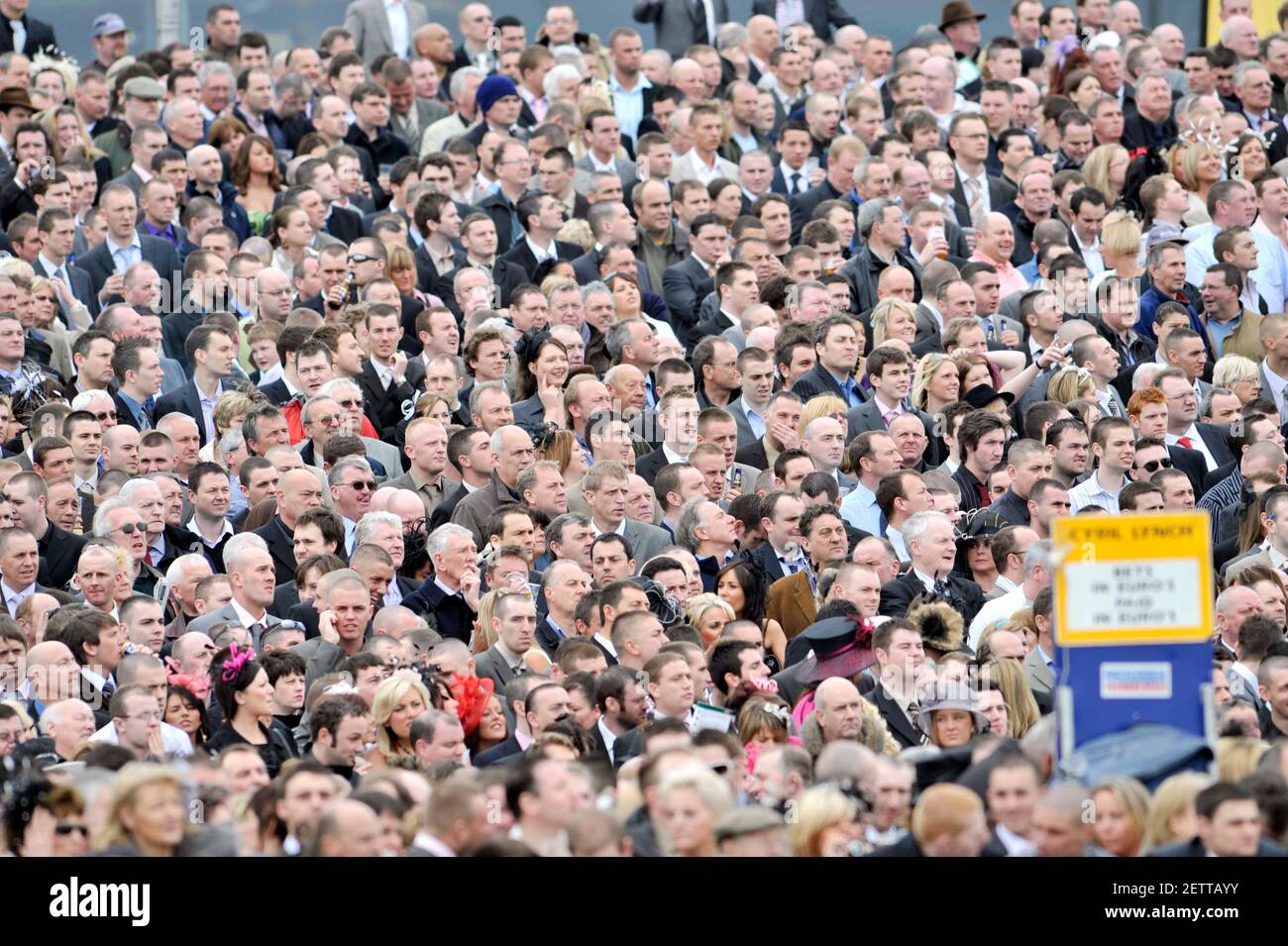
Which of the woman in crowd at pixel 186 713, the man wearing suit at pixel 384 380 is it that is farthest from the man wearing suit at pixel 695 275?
the woman in crowd at pixel 186 713

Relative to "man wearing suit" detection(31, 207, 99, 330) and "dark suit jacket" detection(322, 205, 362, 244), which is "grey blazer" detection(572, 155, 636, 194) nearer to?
"dark suit jacket" detection(322, 205, 362, 244)

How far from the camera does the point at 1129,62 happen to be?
2003 cm

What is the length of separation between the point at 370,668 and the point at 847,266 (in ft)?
22.2

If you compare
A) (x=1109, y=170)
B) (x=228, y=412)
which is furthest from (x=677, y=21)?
(x=228, y=412)

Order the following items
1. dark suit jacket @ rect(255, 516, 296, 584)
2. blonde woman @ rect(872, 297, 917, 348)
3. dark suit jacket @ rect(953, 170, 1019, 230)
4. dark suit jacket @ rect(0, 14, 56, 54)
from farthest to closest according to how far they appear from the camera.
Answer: dark suit jacket @ rect(0, 14, 56, 54) → dark suit jacket @ rect(953, 170, 1019, 230) → blonde woman @ rect(872, 297, 917, 348) → dark suit jacket @ rect(255, 516, 296, 584)

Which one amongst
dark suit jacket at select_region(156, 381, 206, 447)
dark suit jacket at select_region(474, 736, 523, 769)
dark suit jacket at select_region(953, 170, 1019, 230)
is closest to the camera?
dark suit jacket at select_region(474, 736, 523, 769)

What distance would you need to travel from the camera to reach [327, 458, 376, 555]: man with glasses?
483 inches

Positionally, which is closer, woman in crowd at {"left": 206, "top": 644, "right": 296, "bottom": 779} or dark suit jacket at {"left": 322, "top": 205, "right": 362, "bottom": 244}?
woman in crowd at {"left": 206, "top": 644, "right": 296, "bottom": 779}

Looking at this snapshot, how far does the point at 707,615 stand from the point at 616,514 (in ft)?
4.31

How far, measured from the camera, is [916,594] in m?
11.7

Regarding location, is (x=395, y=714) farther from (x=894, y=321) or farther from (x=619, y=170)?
(x=619, y=170)

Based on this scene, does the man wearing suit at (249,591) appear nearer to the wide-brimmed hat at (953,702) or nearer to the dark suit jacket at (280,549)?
the dark suit jacket at (280,549)

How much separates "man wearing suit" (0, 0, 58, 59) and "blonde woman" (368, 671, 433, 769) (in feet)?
35.7

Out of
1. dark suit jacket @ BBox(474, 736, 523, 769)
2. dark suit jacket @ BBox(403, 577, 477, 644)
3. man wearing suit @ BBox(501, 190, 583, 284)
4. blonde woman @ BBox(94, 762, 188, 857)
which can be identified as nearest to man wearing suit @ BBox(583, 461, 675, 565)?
dark suit jacket @ BBox(403, 577, 477, 644)
